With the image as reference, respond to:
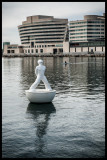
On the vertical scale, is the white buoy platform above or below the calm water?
above

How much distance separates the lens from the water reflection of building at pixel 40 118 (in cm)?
1461

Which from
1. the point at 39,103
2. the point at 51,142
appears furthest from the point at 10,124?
the point at 39,103

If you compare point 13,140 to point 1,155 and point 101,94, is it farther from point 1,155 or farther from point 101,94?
point 101,94

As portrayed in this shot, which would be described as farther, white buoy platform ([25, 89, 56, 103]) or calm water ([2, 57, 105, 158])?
white buoy platform ([25, 89, 56, 103])

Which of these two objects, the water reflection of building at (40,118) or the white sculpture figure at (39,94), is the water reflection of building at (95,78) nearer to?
the white sculpture figure at (39,94)

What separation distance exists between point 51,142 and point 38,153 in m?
1.53

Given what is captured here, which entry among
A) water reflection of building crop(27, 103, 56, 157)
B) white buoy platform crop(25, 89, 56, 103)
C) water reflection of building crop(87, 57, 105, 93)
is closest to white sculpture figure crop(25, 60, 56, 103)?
white buoy platform crop(25, 89, 56, 103)

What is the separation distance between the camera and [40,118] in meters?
19.9

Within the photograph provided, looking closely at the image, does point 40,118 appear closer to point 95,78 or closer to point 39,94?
point 39,94

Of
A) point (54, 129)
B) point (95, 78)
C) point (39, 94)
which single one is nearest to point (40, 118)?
point (54, 129)

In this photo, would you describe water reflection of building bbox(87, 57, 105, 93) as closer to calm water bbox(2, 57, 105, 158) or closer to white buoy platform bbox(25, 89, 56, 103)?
calm water bbox(2, 57, 105, 158)

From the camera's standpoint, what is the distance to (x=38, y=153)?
13492mm

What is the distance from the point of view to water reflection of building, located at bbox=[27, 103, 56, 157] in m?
14.6

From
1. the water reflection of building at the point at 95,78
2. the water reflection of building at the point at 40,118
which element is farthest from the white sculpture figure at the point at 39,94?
the water reflection of building at the point at 95,78
